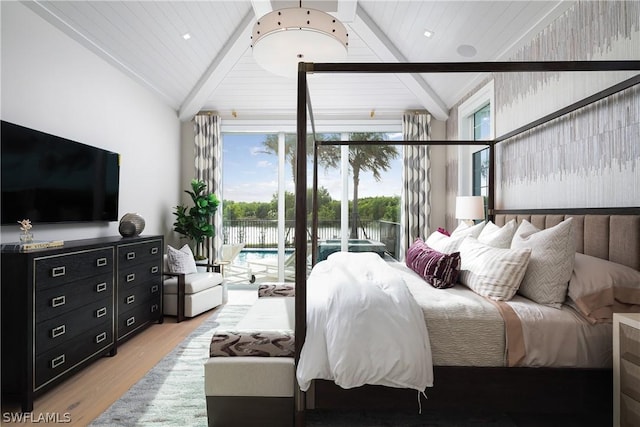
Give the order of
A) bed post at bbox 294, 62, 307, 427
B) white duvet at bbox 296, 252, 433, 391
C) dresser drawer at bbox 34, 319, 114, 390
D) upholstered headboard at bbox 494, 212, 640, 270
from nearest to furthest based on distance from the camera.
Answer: white duvet at bbox 296, 252, 433, 391
bed post at bbox 294, 62, 307, 427
upholstered headboard at bbox 494, 212, 640, 270
dresser drawer at bbox 34, 319, 114, 390

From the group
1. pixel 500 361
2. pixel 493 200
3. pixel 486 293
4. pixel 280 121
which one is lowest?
pixel 500 361

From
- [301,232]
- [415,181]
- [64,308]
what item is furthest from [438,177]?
[64,308]

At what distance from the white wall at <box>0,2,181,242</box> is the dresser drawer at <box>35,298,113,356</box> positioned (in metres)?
0.68

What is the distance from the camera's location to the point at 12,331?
80.5 inches

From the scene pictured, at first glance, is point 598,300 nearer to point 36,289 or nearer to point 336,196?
point 36,289

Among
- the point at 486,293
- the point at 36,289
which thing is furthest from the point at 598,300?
the point at 36,289

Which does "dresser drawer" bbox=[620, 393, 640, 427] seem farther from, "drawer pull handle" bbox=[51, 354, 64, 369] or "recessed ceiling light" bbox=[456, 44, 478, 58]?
"recessed ceiling light" bbox=[456, 44, 478, 58]

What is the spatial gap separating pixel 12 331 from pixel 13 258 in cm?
42

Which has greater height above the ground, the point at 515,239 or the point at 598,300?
the point at 515,239

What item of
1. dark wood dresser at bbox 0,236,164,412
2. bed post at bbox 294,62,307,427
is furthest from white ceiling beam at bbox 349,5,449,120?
dark wood dresser at bbox 0,236,164,412

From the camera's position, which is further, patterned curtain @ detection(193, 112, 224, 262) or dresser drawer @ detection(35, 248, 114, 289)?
patterned curtain @ detection(193, 112, 224, 262)

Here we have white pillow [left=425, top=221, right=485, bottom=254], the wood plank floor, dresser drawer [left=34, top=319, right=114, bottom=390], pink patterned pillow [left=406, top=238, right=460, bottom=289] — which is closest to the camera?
the wood plank floor

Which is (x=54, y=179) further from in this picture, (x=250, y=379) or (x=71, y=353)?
(x=250, y=379)

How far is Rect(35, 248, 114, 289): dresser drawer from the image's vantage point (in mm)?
2165
